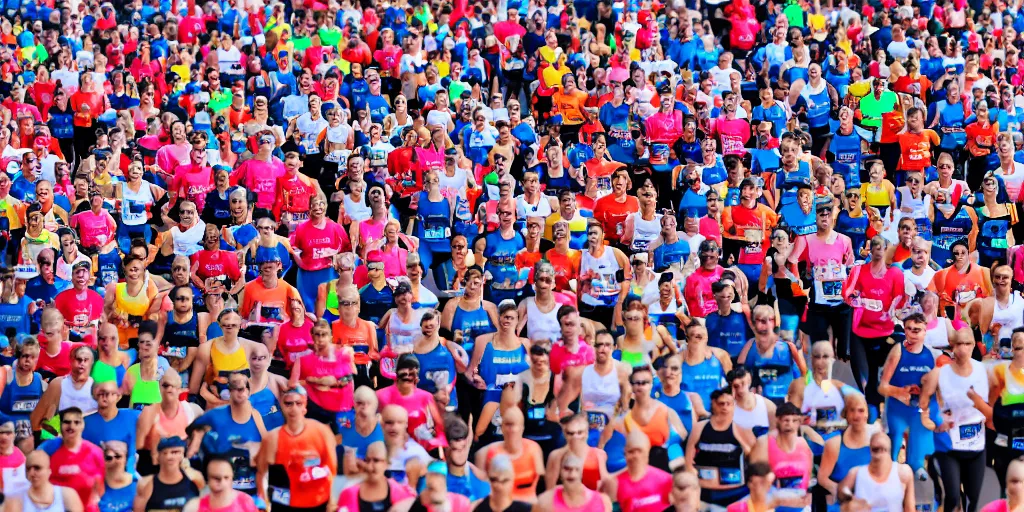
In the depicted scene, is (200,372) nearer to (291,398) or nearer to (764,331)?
(291,398)

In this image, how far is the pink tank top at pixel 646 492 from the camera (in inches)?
370

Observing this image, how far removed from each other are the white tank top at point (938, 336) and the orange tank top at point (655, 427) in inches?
89.8

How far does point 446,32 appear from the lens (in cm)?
1917

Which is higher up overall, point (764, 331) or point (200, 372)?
point (764, 331)

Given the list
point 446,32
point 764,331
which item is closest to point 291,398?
point 764,331

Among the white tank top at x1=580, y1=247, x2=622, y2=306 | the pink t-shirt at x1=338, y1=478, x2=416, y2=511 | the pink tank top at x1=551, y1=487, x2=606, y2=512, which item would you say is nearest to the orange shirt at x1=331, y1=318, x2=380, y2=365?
the white tank top at x1=580, y1=247, x2=622, y2=306

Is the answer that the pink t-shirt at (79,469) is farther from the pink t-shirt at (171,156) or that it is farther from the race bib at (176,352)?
the pink t-shirt at (171,156)

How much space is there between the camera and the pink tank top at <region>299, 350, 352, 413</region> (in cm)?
1088

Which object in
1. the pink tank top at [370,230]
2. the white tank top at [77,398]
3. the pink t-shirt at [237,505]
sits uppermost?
the pink tank top at [370,230]

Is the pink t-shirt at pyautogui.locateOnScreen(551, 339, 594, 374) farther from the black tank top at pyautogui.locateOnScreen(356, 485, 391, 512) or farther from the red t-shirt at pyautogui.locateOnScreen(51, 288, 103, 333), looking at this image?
the red t-shirt at pyautogui.locateOnScreen(51, 288, 103, 333)

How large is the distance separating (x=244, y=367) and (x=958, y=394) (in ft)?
14.2

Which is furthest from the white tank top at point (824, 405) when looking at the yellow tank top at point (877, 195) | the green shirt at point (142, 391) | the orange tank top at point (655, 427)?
the yellow tank top at point (877, 195)

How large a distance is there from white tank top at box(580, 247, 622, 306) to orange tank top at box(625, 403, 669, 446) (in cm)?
260

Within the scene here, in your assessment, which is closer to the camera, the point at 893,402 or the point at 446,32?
the point at 893,402
